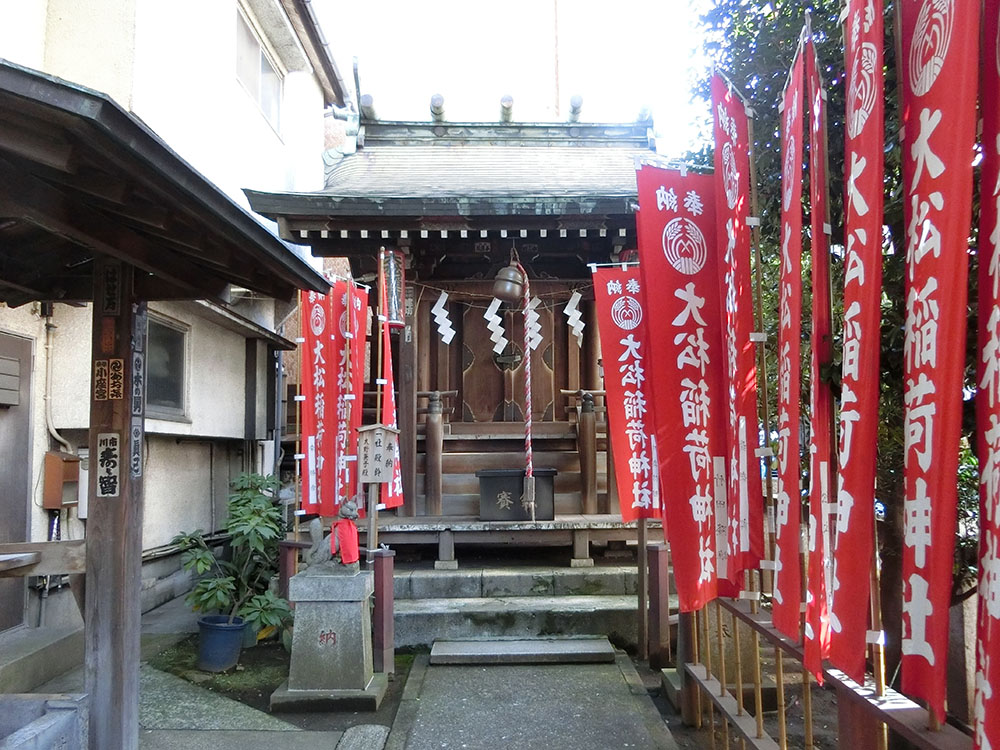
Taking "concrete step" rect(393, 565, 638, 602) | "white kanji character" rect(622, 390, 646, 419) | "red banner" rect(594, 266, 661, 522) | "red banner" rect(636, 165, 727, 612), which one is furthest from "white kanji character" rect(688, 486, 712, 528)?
"concrete step" rect(393, 565, 638, 602)

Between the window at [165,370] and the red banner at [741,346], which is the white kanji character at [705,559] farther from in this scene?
the window at [165,370]

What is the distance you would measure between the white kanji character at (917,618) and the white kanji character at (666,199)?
2896 millimetres

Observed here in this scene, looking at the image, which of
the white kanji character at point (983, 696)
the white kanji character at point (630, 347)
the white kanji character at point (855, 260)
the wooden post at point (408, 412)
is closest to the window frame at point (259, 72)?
the wooden post at point (408, 412)

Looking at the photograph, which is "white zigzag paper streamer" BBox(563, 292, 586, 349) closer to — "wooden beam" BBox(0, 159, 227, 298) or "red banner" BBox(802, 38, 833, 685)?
"wooden beam" BBox(0, 159, 227, 298)

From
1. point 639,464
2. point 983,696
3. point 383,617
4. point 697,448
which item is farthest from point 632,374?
point 983,696

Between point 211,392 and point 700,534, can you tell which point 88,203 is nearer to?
point 700,534

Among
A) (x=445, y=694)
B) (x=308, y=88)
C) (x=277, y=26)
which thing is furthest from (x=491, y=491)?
(x=308, y=88)

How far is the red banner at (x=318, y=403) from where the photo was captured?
8.03 metres

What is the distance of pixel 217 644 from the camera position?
6.96 m

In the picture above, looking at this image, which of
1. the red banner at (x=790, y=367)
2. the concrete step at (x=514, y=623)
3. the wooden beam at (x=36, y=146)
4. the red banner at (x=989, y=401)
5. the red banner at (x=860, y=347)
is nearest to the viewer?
the red banner at (x=989, y=401)

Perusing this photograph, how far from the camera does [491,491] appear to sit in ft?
30.1

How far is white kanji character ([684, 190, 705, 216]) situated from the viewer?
457 cm

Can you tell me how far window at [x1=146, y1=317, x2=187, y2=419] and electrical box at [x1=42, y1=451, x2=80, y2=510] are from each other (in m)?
1.78

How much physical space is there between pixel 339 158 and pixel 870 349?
1080 centimetres
